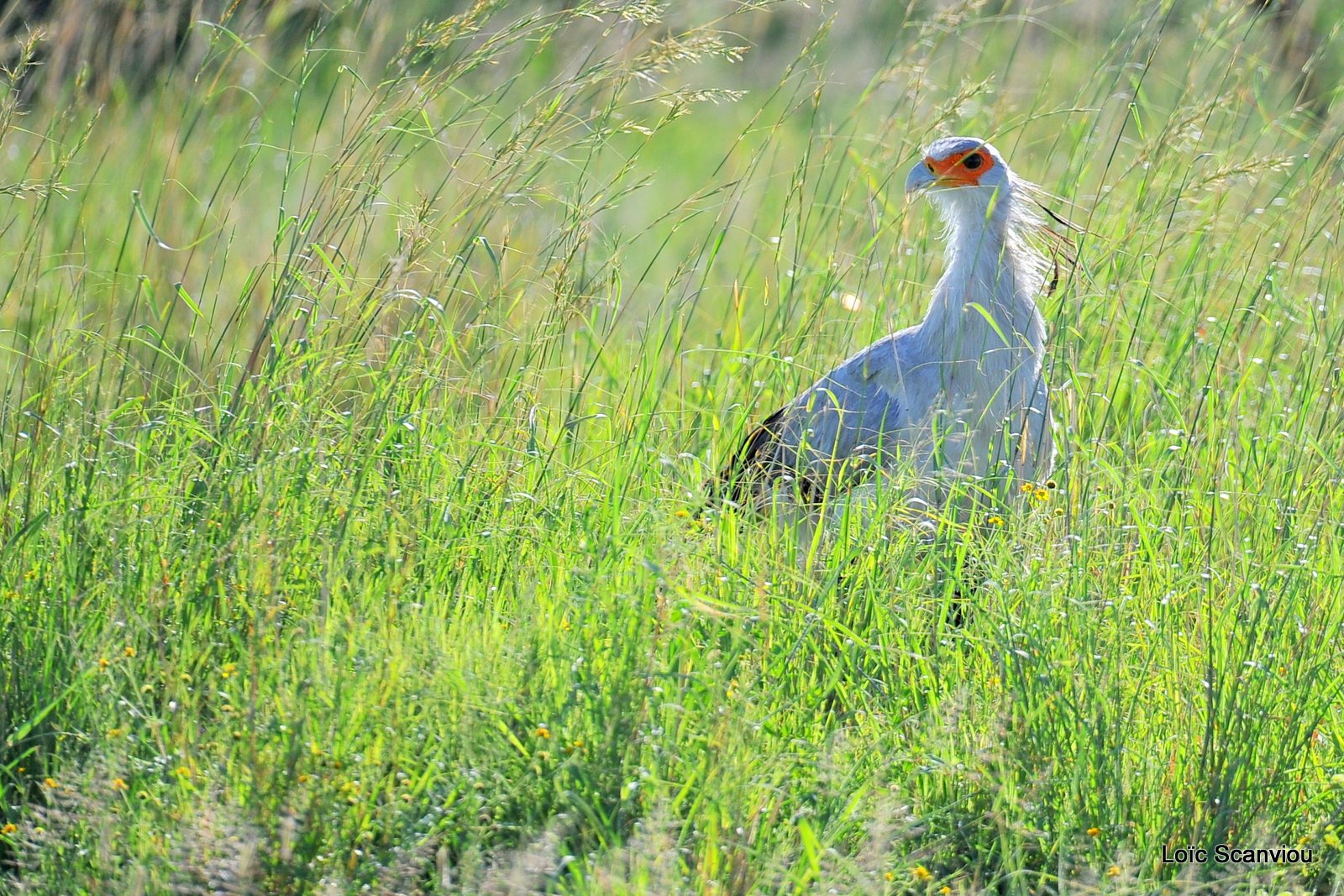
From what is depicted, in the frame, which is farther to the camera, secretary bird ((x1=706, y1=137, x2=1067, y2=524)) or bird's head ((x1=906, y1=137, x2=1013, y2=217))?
bird's head ((x1=906, y1=137, x2=1013, y2=217))

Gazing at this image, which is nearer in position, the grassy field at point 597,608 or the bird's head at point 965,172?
the grassy field at point 597,608

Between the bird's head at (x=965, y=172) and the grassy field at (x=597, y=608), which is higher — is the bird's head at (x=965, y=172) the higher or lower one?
the higher one

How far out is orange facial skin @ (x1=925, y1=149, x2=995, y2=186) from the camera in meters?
3.59

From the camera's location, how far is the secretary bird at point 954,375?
3287 mm

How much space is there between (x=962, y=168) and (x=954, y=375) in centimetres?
56

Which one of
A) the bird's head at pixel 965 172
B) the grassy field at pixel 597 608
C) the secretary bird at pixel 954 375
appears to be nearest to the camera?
the grassy field at pixel 597 608

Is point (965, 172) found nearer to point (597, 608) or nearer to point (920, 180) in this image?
point (920, 180)

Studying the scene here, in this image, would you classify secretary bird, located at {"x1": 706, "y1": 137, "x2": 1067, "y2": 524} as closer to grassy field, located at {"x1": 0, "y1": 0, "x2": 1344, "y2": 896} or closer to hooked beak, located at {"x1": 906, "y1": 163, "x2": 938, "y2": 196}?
hooked beak, located at {"x1": 906, "y1": 163, "x2": 938, "y2": 196}

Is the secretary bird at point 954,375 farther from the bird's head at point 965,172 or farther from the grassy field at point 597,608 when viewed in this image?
the grassy field at point 597,608

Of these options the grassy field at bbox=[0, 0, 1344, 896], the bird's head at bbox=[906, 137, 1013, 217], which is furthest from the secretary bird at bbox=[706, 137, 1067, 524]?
the grassy field at bbox=[0, 0, 1344, 896]

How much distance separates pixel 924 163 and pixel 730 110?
5.50 m

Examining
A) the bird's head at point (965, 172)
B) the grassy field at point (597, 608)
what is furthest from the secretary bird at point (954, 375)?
the grassy field at point (597, 608)

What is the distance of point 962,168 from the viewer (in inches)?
142

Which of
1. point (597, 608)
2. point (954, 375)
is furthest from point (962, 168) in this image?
point (597, 608)
